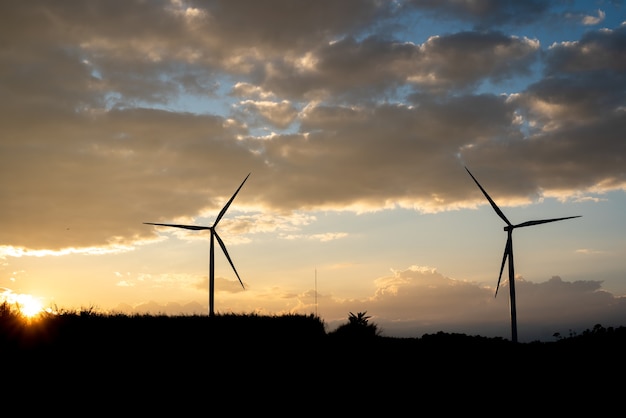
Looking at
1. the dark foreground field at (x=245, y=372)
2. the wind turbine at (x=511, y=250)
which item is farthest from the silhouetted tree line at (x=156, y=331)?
the wind turbine at (x=511, y=250)

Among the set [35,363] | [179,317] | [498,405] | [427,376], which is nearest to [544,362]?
[427,376]

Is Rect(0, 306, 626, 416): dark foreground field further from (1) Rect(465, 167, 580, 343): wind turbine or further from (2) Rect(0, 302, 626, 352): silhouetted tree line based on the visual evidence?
(1) Rect(465, 167, 580, 343): wind turbine

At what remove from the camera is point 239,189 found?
195 feet

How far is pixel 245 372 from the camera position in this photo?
26359 mm

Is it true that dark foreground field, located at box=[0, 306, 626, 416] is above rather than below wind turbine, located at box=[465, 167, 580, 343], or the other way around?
below

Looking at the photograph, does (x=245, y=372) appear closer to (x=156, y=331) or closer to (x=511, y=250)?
(x=156, y=331)

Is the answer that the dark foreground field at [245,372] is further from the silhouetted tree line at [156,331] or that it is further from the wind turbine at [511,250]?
the wind turbine at [511,250]

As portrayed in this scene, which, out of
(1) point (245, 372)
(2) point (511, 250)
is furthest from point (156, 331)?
(2) point (511, 250)

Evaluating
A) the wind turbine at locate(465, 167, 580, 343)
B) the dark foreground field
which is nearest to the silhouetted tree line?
the dark foreground field

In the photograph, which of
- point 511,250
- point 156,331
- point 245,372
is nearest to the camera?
point 245,372

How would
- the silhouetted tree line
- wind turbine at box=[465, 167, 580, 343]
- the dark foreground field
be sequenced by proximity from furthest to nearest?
wind turbine at box=[465, 167, 580, 343], the silhouetted tree line, the dark foreground field

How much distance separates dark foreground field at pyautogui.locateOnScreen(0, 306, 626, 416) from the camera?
912 inches

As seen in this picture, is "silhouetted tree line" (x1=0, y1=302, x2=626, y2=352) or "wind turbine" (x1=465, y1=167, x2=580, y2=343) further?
"wind turbine" (x1=465, y1=167, x2=580, y2=343)

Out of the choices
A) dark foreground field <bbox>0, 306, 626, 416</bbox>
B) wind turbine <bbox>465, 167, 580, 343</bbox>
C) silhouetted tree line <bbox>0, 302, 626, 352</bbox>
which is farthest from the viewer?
wind turbine <bbox>465, 167, 580, 343</bbox>
